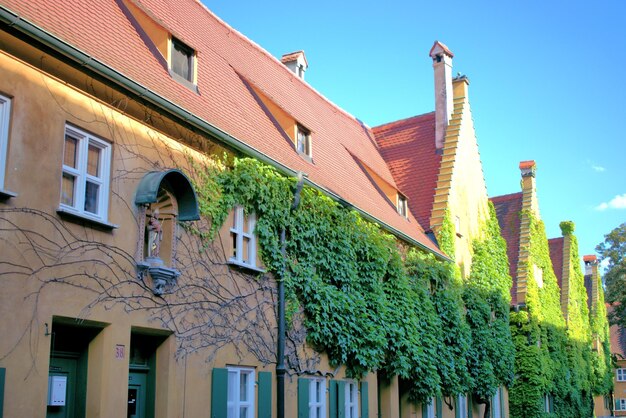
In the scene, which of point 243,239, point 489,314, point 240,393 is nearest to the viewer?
point 240,393

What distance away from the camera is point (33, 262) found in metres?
10.7

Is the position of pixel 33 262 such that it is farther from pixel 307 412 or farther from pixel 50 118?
pixel 307 412

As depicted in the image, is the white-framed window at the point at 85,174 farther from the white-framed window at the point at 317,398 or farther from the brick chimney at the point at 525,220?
the brick chimney at the point at 525,220

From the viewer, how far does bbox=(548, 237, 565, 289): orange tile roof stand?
153 ft

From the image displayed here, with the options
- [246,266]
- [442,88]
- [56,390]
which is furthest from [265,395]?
[442,88]

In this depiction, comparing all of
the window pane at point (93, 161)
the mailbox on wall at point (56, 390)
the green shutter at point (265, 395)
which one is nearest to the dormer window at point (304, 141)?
the green shutter at point (265, 395)

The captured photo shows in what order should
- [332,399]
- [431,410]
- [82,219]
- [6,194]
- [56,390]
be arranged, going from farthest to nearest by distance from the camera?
[431,410] → [332,399] → [82,219] → [56,390] → [6,194]

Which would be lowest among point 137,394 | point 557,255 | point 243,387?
point 137,394

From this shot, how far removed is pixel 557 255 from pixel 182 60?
3608 cm

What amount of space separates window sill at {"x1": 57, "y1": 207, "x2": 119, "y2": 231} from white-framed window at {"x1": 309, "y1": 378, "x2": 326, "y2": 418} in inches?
284

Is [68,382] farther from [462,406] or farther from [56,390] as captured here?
[462,406]

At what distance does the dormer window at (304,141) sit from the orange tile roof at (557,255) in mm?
28975

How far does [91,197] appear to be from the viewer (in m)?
12.1

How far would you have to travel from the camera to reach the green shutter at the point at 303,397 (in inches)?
667
